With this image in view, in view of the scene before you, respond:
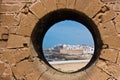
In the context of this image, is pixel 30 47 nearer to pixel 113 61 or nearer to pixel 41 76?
pixel 41 76

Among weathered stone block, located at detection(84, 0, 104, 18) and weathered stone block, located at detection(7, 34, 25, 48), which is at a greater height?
weathered stone block, located at detection(84, 0, 104, 18)

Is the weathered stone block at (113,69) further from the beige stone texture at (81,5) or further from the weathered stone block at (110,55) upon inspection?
the beige stone texture at (81,5)

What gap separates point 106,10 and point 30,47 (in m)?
1.33

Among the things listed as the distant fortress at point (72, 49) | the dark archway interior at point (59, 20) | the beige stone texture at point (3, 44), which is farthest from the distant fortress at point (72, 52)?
the beige stone texture at point (3, 44)

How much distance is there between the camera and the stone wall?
16.4ft

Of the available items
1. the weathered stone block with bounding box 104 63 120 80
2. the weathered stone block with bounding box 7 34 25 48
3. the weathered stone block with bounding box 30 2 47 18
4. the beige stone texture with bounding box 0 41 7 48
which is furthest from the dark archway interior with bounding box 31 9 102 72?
the beige stone texture with bounding box 0 41 7 48

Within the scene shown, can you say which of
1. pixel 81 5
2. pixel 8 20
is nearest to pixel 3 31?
pixel 8 20

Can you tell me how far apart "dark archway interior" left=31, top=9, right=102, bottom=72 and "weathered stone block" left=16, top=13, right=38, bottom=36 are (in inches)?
4.1

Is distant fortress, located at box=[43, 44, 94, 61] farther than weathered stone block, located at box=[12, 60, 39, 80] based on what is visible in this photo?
Yes

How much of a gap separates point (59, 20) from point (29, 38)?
1273 millimetres

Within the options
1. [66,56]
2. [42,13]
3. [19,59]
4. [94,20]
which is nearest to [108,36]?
[94,20]

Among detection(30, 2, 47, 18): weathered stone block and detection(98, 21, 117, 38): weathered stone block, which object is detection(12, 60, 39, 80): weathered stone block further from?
detection(98, 21, 117, 38): weathered stone block

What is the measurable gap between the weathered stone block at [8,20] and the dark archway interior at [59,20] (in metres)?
0.35

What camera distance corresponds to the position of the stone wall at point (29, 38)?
16.4 feet
